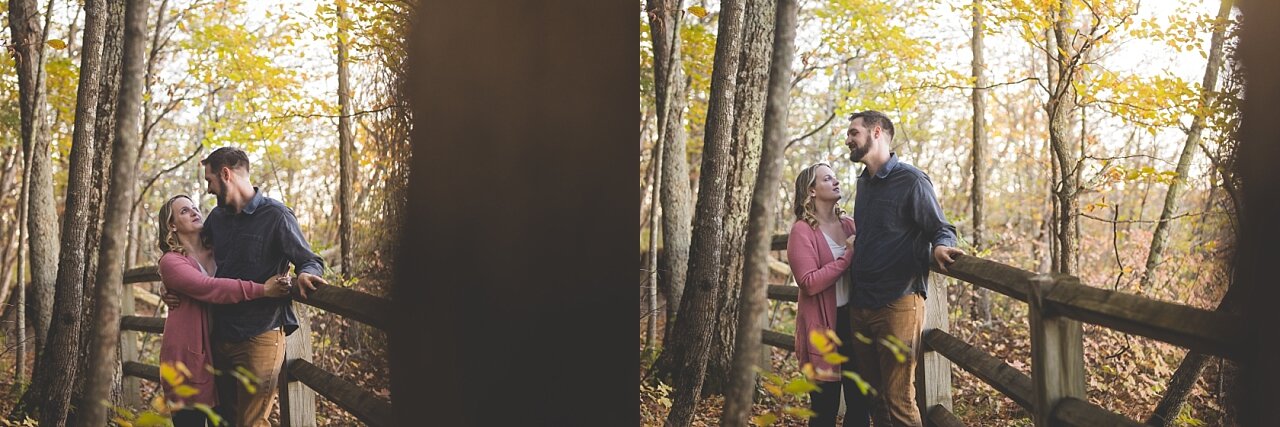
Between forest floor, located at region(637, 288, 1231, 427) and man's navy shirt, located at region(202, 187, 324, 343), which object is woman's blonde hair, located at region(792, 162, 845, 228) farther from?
forest floor, located at region(637, 288, 1231, 427)

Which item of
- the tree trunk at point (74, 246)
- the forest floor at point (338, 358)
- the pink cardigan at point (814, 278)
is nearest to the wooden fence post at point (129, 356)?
the tree trunk at point (74, 246)

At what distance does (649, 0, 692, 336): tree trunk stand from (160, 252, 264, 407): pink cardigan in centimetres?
490

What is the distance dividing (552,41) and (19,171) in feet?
44.2

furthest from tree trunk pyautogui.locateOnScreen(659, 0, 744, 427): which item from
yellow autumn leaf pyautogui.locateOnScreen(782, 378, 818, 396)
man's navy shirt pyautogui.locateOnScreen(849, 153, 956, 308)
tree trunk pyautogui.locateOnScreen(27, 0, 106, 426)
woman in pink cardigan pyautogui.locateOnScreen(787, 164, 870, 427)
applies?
tree trunk pyautogui.locateOnScreen(27, 0, 106, 426)

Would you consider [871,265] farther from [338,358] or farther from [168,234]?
[338,358]

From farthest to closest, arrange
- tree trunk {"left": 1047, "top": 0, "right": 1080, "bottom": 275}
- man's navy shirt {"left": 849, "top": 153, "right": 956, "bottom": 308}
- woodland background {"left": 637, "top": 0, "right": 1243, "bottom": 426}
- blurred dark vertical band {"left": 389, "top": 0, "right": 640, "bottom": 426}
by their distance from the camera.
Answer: tree trunk {"left": 1047, "top": 0, "right": 1080, "bottom": 275} → woodland background {"left": 637, "top": 0, "right": 1243, "bottom": 426} → man's navy shirt {"left": 849, "top": 153, "right": 956, "bottom": 308} → blurred dark vertical band {"left": 389, "top": 0, "right": 640, "bottom": 426}

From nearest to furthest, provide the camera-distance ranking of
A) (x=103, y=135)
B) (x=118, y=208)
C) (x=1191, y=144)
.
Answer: (x=118, y=208), (x=103, y=135), (x=1191, y=144)

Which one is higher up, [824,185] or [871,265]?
[824,185]

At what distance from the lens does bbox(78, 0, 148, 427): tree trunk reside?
204 cm

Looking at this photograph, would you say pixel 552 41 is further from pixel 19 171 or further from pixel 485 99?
pixel 19 171

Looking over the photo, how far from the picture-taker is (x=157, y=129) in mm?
13109

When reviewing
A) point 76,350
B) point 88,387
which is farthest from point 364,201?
point 76,350

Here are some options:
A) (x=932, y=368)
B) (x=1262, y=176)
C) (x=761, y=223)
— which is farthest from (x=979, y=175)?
(x=1262, y=176)

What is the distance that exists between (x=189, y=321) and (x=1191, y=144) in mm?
7667
